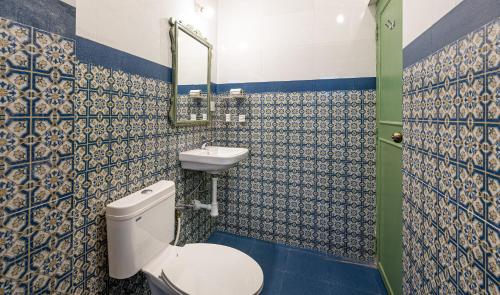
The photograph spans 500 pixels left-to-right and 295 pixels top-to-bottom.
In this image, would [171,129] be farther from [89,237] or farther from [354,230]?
[354,230]

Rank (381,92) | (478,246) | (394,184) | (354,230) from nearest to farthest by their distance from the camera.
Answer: (478,246)
(394,184)
(381,92)
(354,230)

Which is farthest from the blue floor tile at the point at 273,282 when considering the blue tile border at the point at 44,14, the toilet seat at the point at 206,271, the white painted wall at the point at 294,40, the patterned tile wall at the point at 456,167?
the blue tile border at the point at 44,14

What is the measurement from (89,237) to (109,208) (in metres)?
0.15

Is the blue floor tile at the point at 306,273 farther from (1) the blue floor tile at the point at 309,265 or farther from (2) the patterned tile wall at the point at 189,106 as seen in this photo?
(2) the patterned tile wall at the point at 189,106

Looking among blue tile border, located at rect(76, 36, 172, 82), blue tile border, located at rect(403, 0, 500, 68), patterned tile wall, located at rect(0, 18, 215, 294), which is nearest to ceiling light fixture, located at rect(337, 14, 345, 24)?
blue tile border, located at rect(403, 0, 500, 68)

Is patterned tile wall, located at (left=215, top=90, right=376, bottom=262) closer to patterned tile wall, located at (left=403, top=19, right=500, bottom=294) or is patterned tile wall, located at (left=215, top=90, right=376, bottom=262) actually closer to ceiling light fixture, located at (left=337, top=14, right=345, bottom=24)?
ceiling light fixture, located at (left=337, top=14, right=345, bottom=24)

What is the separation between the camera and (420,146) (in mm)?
1048

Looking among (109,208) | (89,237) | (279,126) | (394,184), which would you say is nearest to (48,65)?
(109,208)

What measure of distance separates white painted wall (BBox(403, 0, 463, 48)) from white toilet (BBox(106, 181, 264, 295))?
133cm

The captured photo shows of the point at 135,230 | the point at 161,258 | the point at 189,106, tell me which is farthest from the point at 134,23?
the point at 161,258

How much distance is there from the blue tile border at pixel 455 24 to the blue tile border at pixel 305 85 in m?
0.83

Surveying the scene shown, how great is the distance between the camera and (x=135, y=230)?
1.12 m

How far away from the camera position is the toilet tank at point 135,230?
108cm

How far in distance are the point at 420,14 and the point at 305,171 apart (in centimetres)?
136
